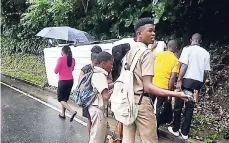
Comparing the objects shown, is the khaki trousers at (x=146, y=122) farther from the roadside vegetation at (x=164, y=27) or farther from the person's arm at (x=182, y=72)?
the roadside vegetation at (x=164, y=27)

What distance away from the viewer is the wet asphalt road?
21.3 feet

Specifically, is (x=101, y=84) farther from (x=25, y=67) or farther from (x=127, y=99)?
(x=25, y=67)

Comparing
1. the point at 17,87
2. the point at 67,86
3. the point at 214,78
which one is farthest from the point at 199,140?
the point at 17,87

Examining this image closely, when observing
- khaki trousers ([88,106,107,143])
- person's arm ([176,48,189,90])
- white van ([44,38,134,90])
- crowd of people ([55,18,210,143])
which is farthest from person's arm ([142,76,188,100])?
white van ([44,38,134,90])

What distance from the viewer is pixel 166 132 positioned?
6.30m

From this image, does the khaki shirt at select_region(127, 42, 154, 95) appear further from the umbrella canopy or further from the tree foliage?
the umbrella canopy

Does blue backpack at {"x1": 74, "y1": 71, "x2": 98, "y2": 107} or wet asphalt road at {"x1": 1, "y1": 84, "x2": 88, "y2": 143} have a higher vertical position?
blue backpack at {"x1": 74, "y1": 71, "x2": 98, "y2": 107}

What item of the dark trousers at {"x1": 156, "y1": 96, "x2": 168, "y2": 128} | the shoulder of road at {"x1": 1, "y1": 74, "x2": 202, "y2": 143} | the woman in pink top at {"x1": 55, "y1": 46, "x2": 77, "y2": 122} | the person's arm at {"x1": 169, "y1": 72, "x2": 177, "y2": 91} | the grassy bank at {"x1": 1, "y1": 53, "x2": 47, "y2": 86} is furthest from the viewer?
the grassy bank at {"x1": 1, "y1": 53, "x2": 47, "y2": 86}

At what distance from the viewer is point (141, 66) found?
3473 mm

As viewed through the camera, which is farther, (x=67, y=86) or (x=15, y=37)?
(x=15, y=37)

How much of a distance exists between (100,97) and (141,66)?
135 cm

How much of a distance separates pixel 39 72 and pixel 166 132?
34.2 feet

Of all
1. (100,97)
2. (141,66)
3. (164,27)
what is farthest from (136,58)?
(164,27)

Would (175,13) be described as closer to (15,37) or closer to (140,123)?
(140,123)
